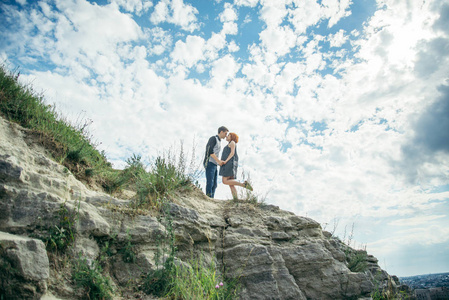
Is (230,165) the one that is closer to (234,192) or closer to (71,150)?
(234,192)

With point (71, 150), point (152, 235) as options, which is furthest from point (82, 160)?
point (152, 235)

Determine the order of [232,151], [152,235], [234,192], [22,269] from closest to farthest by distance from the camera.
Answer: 1. [22,269]
2. [152,235]
3. [234,192]
4. [232,151]

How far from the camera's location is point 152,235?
431cm

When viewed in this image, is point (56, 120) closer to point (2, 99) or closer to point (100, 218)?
point (2, 99)

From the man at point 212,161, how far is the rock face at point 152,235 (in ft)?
2.71

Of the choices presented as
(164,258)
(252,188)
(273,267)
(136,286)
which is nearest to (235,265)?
(273,267)

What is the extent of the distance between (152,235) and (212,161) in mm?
3649

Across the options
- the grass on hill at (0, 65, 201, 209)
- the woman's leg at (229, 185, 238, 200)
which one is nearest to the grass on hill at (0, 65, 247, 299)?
the grass on hill at (0, 65, 201, 209)

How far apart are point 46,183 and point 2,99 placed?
100 inches

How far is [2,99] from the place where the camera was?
5074 millimetres

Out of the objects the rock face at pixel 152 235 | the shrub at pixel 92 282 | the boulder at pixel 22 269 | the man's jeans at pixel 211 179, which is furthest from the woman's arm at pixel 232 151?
the boulder at pixel 22 269

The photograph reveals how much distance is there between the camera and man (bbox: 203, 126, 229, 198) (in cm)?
755

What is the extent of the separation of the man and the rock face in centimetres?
83

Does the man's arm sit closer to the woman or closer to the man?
the man
